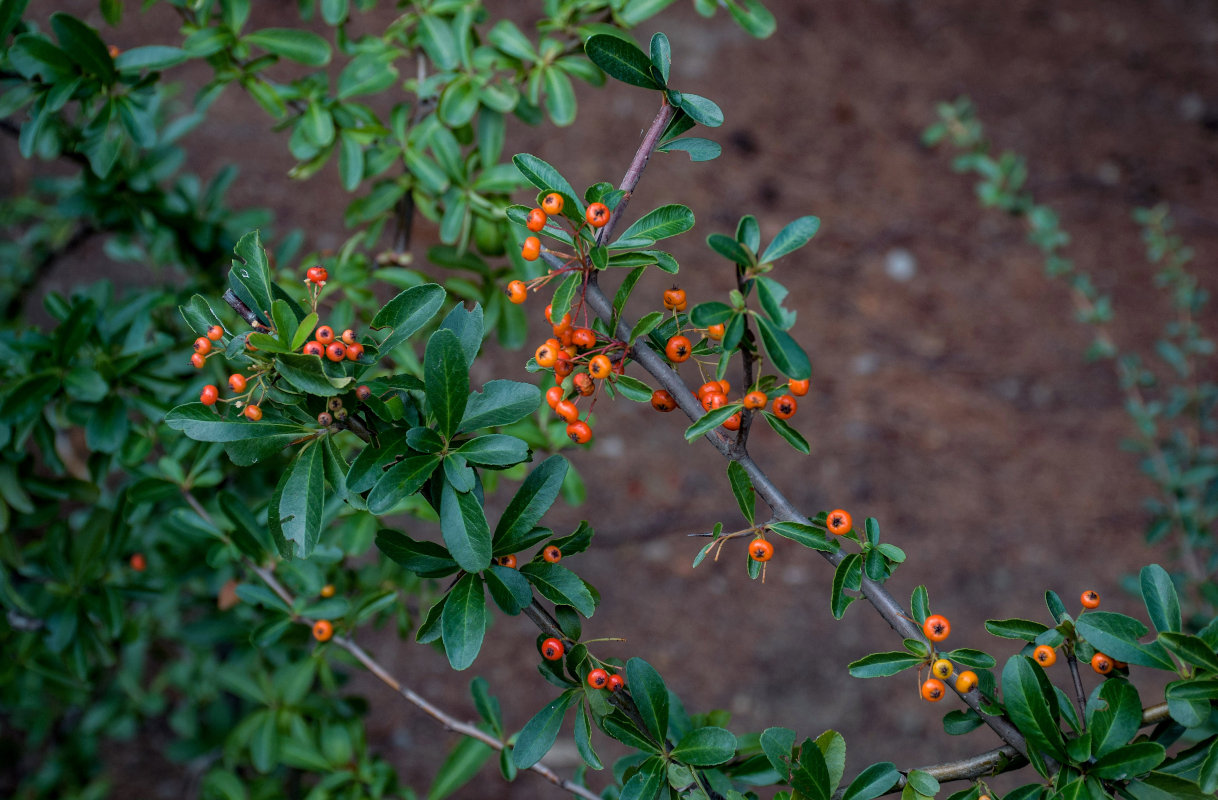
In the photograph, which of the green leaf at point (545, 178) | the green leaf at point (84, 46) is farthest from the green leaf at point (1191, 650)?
the green leaf at point (84, 46)

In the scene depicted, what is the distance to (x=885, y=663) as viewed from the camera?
2.94 feet

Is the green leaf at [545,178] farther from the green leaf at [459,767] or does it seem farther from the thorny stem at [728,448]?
the green leaf at [459,767]

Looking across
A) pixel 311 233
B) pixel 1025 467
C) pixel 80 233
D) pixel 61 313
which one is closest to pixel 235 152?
pixel 311 233

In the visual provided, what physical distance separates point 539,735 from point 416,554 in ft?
0.84

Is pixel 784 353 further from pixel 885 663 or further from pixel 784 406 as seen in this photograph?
pixel 885 663

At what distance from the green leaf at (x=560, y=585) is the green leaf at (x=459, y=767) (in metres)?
0.51

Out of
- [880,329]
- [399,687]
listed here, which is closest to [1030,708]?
[399,687]

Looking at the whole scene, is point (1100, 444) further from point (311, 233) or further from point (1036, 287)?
point (311, 233)

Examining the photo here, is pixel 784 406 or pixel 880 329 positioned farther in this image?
pixel 880 329

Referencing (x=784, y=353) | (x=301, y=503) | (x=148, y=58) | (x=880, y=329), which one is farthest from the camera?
(x=880, y=329)

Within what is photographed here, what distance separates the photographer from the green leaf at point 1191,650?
0.80 metres

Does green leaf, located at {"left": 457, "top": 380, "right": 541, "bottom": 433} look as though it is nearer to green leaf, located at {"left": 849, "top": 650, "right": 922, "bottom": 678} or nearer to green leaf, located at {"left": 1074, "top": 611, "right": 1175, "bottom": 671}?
green leaf, located at {"left": 849, "top": 650, "right": 922, "bottom": 678}

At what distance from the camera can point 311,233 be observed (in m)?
3.23

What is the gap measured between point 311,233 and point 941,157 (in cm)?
267
